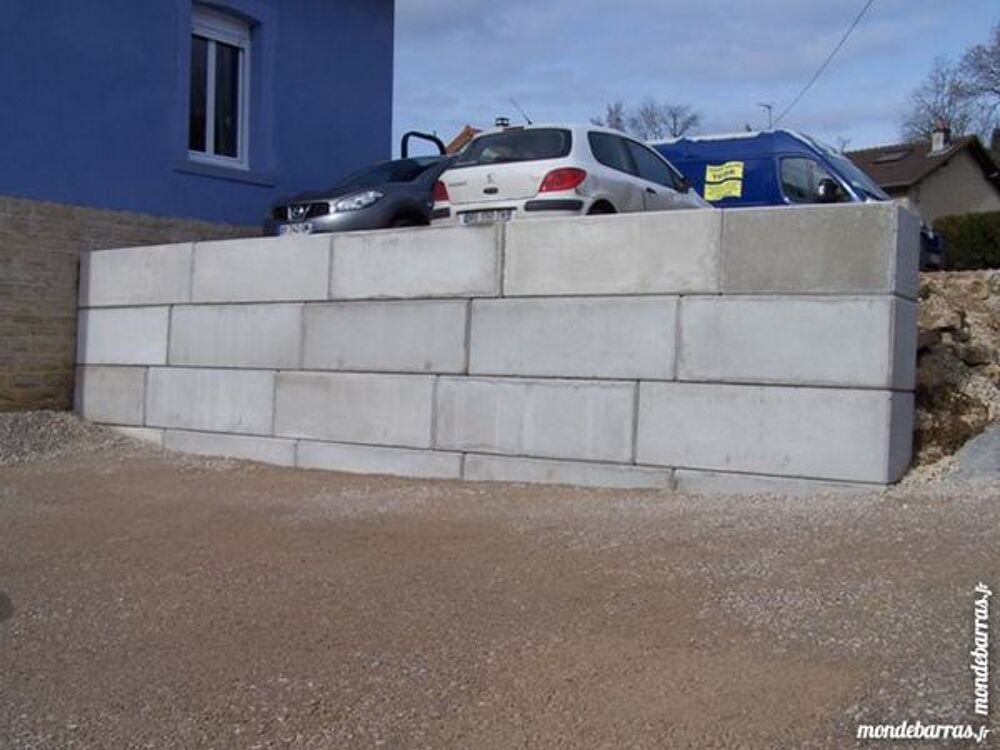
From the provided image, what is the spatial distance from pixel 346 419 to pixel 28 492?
269 cm

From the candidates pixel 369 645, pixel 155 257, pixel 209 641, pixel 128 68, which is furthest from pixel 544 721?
pixel 128 68

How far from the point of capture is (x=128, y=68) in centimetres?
1283

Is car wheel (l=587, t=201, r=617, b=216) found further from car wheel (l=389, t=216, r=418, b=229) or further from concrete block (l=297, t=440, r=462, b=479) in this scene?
concrete block (l=297, t=440, r=462, b=479)

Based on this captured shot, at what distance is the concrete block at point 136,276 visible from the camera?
1102cm

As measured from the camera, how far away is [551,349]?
849cm

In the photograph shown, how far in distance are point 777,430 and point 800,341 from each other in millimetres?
632

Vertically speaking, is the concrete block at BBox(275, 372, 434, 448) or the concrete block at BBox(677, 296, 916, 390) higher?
the concrete block at BBox(677, 296, 916, 390)

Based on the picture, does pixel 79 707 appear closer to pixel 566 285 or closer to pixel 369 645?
pixel 369 645

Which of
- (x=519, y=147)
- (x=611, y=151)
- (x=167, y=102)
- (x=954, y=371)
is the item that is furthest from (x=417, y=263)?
(x=167, y=102)

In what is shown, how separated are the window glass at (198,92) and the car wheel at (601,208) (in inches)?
243

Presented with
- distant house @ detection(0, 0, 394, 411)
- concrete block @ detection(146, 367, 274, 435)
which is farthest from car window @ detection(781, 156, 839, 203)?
concrete block @ detection(146, 367, 274, 435)

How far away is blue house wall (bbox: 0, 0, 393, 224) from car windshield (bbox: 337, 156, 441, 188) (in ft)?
7.43

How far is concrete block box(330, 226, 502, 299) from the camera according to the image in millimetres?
8938

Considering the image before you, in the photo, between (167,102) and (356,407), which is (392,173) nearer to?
(167,102)
